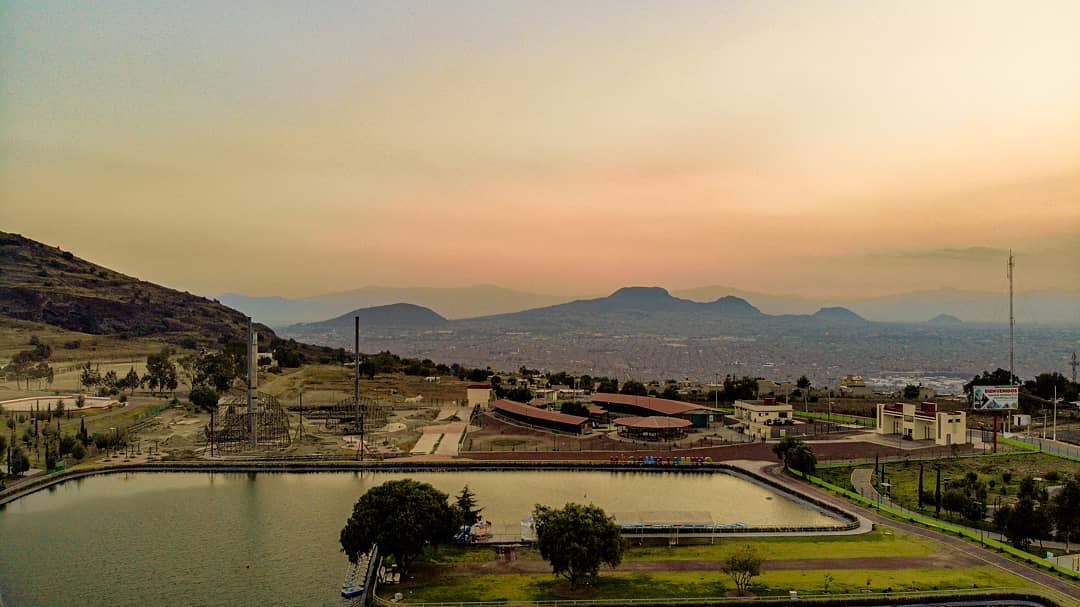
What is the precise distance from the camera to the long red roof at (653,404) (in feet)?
202

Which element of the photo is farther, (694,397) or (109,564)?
(694,397)

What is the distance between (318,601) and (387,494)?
416 cm

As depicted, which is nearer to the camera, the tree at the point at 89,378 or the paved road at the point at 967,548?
the paved road at the point at 967,548

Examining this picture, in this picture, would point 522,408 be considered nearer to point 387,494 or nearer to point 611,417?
point 611,417

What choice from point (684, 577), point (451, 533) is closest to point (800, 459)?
point (684, 577)

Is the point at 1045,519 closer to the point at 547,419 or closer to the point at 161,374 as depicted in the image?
the point at 547,419

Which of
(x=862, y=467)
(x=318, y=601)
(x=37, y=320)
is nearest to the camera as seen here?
(x=318, y=601)

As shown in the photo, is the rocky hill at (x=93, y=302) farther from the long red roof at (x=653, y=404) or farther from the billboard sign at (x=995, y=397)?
the billboard sign at (x=995, y=397)

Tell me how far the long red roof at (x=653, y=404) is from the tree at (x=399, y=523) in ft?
121

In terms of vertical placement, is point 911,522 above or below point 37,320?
below

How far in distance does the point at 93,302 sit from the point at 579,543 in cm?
12981

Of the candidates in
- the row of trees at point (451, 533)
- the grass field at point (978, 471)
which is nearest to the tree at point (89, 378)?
the row of trees at point (451, 533)

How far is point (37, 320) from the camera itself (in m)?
115

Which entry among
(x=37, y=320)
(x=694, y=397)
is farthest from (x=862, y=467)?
(x=37, y=320)
